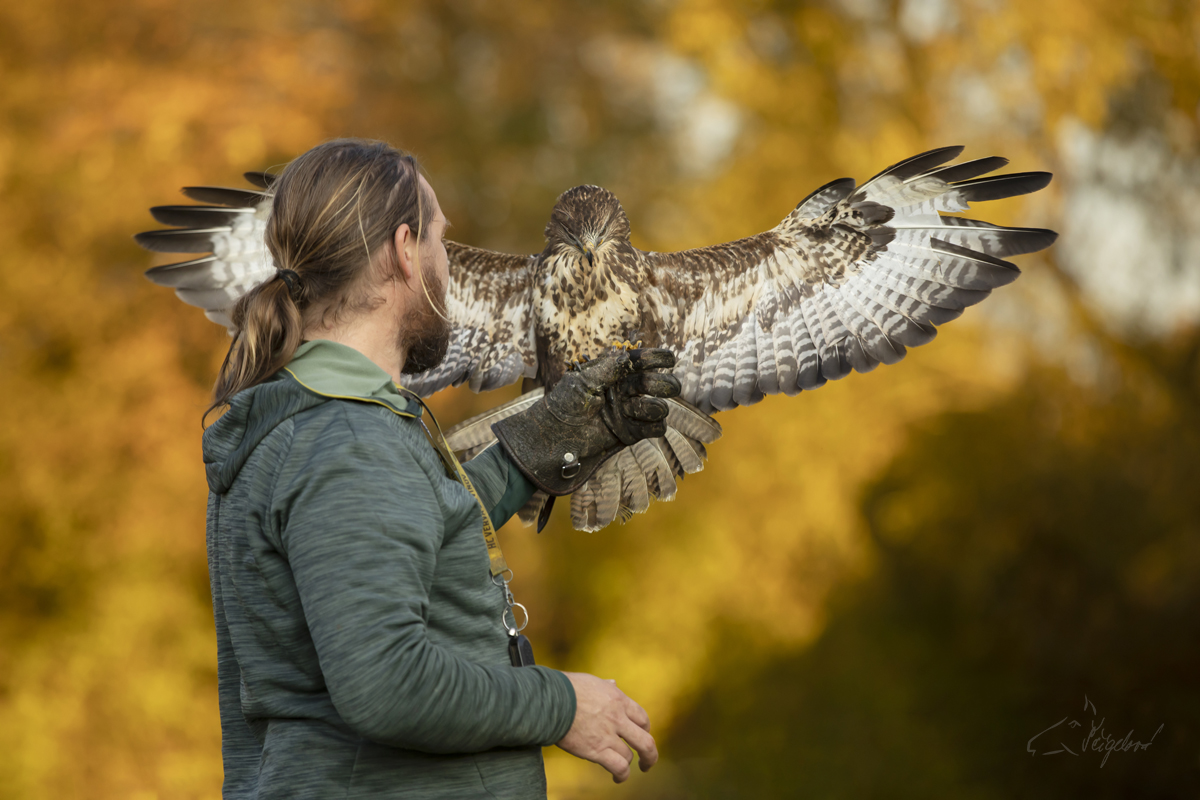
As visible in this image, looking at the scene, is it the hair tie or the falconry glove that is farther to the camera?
the falconry glove

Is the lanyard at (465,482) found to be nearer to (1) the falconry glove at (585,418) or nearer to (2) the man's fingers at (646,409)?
(1) the falconry glove at (585,418)

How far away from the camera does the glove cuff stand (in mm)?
1968

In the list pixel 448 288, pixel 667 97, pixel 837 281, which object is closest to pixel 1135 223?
pixel 667 97

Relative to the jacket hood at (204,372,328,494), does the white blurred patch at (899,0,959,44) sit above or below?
above

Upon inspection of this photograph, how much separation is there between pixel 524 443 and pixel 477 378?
1.31 meters

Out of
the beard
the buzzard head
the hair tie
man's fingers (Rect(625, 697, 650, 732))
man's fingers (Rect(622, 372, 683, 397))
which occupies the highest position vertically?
the buzzard head

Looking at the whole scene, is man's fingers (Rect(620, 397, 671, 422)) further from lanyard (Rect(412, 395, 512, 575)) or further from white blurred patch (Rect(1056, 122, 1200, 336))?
white blurred patch (Rect(1056, 122, 1200, 336))

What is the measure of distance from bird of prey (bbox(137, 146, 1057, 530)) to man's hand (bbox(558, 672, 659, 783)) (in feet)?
3.93

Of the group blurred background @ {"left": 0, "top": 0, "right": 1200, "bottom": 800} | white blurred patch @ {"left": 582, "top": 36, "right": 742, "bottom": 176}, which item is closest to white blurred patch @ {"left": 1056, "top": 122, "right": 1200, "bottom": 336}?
blurred background @ {"left": 0, "top": 0, "right": 1200, "bottom": 800}

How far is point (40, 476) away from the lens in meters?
5.98

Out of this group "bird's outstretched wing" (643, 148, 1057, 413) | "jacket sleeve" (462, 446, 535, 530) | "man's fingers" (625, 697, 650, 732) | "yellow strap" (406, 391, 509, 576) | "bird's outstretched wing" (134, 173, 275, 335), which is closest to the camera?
"man's fingers" (625, 697, 650, 732)

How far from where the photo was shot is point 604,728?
1.36 m

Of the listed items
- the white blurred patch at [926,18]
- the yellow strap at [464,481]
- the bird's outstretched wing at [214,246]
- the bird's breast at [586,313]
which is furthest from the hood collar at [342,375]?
the white blurred patch at [926,18]

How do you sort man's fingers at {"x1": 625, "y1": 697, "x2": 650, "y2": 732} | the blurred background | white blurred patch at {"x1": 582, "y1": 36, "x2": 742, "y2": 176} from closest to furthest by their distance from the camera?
man's fingers at {"x1": 625, "y1": 697, "x2": 650, "y2": 732} → the blurred background → white blurred patch at {"x1": 582, "y1": 36, "x2": 742, "y2": 176}
